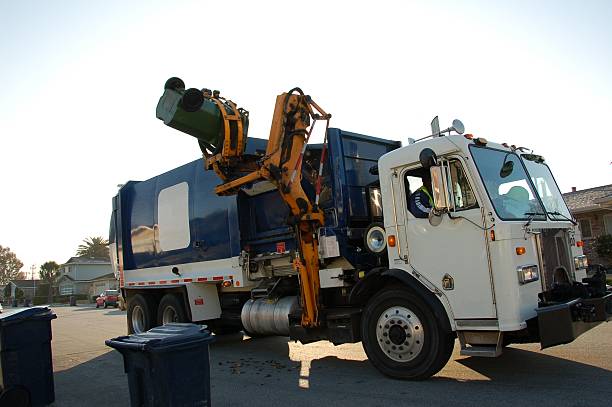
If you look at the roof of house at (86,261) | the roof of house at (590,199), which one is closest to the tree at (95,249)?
the roof of house at (86,261)

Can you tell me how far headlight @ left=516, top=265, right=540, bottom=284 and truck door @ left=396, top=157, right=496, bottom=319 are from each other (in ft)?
1.01

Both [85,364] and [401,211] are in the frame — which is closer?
[401,211]

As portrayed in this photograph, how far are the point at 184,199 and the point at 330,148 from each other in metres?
3.80

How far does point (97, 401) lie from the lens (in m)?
6.14

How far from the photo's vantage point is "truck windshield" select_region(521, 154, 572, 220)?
6391 mm

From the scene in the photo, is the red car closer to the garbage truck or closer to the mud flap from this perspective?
the garbage truck

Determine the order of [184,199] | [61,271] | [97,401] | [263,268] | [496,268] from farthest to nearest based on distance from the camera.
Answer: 1. [61,271]
2. [184,199]
3. [263,268]
4. [97,401]
5. [496,268]

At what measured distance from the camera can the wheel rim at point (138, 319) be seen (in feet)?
36.0

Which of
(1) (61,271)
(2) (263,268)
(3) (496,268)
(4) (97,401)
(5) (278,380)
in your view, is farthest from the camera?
(1) (61,271)

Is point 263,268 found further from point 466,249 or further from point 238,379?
point 466,249

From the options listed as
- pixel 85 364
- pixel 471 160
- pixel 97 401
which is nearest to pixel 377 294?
pixel 471 160

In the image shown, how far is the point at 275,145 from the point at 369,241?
1877 millimetres

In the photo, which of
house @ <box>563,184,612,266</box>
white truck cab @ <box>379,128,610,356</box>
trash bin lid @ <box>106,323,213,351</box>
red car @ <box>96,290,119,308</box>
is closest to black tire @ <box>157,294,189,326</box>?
white truck cab @ <box>379,128,610,356</box>

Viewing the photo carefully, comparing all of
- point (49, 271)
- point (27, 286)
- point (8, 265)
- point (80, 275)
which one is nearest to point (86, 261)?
point (80, 275)
